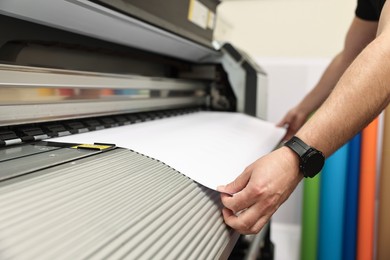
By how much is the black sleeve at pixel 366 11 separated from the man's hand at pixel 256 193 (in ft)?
3.00

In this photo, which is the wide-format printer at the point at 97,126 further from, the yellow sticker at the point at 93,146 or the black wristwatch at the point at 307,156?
the black wristwatch at the point at 307,156

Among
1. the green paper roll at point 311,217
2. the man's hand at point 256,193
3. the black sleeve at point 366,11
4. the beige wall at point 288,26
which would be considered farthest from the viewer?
the beige wall at point 288,26

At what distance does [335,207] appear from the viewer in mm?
1856

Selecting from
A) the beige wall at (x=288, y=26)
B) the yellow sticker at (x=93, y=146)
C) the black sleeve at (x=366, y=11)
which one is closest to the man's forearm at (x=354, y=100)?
the yellow sticker at (x=93, y=146)

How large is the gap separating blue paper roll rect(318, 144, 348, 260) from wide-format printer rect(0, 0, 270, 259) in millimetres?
624

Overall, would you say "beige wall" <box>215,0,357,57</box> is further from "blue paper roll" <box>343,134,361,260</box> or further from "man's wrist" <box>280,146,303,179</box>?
"man's wrist" <box>280,146,303,179</box>

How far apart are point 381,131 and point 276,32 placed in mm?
986

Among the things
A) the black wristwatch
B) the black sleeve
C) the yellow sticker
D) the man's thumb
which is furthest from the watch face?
the black sleeve

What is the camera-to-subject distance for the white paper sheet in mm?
749

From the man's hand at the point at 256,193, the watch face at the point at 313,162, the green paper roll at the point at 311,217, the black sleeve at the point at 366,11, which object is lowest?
the green paper roll at the point at 311,217

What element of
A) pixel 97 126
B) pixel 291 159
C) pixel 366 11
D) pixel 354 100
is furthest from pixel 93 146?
pixel 366 11

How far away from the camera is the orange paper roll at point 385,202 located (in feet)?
5.64

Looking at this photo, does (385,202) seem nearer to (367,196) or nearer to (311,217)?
(367,196)

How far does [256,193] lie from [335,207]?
1.39 metres
